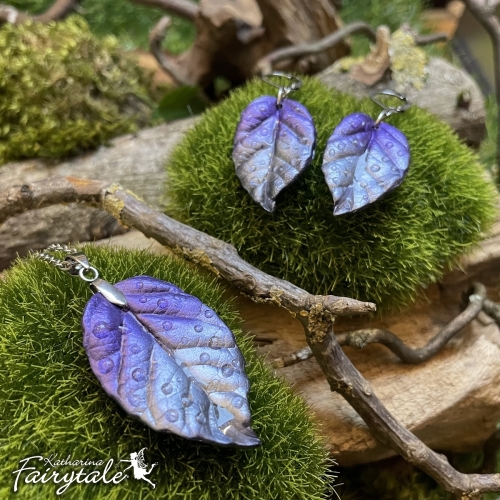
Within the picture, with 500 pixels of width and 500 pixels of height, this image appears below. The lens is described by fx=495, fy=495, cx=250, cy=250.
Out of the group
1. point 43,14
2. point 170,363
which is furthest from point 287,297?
point 43,14

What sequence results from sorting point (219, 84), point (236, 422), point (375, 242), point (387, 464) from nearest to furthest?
1. point (236, 422)
2. point (375, 242)
3. point (387, 464)
4. point (219, 84)

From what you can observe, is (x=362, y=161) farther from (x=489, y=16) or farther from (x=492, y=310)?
(x=489, y=16)

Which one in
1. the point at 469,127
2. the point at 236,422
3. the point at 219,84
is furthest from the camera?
the point at 219,84

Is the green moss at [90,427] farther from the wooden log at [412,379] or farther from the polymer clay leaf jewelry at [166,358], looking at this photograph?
the wooden log at [412,379]

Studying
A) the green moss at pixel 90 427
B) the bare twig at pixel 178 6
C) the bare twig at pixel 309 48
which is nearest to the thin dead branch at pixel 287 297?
the green moss at pixel 90 427

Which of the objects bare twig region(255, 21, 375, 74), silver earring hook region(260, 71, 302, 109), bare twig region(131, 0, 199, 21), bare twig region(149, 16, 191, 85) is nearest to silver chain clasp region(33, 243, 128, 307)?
silver earring hook region(260, 71, 302, 109)

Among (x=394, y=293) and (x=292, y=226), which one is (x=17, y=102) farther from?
(x=394, y=293)

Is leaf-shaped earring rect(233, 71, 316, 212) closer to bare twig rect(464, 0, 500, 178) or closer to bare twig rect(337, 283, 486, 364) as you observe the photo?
bare twig rect(337, 283, 486, 364)

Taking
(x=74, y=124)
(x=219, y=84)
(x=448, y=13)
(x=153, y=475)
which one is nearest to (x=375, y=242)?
(x=153, y=475)
